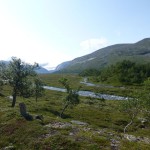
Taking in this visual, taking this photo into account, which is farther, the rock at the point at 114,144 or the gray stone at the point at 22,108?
the gray stone at the point at 22,108

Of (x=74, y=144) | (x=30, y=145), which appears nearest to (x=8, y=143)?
(x=30, y=145)

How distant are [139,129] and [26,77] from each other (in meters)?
34.6

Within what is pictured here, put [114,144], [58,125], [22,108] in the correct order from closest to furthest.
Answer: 1. [114,144]
2. [58,125]
3. [22,108]

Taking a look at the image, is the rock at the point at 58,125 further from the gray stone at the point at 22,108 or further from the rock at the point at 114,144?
the rock at the point at 114,144

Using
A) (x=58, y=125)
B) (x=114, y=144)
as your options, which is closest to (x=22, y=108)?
(x=58, y=125)

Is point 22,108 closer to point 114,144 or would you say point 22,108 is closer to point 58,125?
point 58,125

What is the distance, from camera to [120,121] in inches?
3191

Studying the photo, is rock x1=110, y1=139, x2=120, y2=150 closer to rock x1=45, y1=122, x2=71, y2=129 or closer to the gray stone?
rock x1=45, y1=122, x2=71, y2=129

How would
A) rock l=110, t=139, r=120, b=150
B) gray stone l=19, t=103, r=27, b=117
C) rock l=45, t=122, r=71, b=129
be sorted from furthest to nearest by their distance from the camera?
gray stone l=19, t=103, r=27, b=117
rock l=45, t=122, r=71, b=129
rock l=110, t=139, r=120, b=150

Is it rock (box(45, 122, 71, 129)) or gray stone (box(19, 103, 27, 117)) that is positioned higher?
gray stone (box(19, 103, 27, 117))

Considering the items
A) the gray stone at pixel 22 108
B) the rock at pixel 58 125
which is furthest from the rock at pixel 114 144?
the gray stone at pixel 22 108

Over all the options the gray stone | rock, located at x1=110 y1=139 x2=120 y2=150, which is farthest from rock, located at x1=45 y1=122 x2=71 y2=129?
rock, located at x1=110 y1=139 x2=120 y2=150

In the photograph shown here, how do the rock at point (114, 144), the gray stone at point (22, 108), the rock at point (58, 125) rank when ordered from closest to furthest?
the rock at point (114, 144) → the rock at point (58, 125) → the gray stone at point (22, 108)

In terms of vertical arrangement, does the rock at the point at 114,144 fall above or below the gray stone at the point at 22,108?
below
